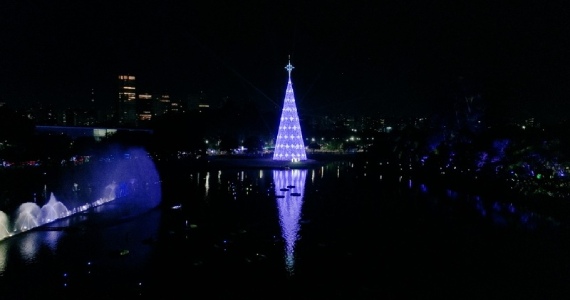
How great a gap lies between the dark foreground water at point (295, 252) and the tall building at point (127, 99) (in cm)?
14742

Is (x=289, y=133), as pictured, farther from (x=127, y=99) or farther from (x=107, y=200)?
(x=127, y=99)

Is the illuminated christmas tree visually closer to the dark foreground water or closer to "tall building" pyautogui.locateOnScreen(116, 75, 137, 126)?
the dark foreground water

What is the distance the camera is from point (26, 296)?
572 inches

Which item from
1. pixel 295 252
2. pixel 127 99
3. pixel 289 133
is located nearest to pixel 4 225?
pixel 295 252

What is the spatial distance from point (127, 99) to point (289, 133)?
415 ft

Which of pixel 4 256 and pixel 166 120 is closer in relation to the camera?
pixel 4 256

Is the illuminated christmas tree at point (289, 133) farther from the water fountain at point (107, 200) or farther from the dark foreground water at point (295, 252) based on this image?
the dark foreground water at point (295, 252)

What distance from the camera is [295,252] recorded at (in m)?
19.4

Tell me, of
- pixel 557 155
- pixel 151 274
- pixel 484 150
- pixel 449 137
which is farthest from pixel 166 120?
pixel 151 274

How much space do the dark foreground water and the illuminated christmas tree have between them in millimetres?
26523

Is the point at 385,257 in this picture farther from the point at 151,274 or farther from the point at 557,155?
the point at 557,155

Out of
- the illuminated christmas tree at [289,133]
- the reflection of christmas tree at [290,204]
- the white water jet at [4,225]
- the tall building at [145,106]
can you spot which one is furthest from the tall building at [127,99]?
the white water jet at [4,225]

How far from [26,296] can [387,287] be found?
1128cm

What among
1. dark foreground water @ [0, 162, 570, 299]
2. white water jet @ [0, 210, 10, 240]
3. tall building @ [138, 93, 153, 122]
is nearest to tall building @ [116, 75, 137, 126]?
tall building @ [138, 93, 153, 122]
